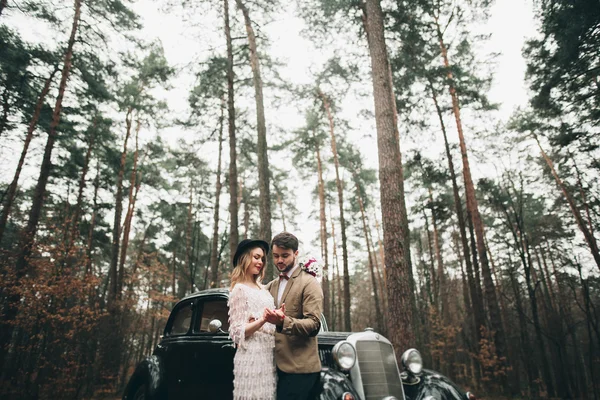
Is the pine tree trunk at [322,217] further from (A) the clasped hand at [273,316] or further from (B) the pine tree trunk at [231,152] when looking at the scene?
(A) the clasped hand at [273,316]

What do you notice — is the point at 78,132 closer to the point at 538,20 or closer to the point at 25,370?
the point at 25,370

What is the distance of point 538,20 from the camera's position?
9.94 m

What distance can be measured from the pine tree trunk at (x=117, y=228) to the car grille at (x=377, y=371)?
13.4 metres

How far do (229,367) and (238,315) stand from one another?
4.77 feet

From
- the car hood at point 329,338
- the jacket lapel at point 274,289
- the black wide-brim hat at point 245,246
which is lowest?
the car hood at point 329,338

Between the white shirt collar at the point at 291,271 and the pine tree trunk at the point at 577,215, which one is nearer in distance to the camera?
the white shirt collar at the point at 291,271

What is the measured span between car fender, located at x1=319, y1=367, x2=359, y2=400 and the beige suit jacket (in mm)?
464

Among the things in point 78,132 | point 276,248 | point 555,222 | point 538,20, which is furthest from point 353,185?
point 276,248

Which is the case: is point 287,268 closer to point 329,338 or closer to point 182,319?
point 329,338

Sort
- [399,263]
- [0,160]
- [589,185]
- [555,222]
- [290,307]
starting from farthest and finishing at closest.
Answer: [555,222], [589,185], [0,160], [399,263], [290,307]

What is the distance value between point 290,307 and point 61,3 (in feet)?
42.2

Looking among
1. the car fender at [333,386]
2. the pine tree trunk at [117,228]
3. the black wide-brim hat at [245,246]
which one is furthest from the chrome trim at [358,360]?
the pine tree trunk at [117,228]

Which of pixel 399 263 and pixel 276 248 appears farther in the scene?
pixel 399 263

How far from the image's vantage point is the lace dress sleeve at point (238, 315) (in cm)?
211
